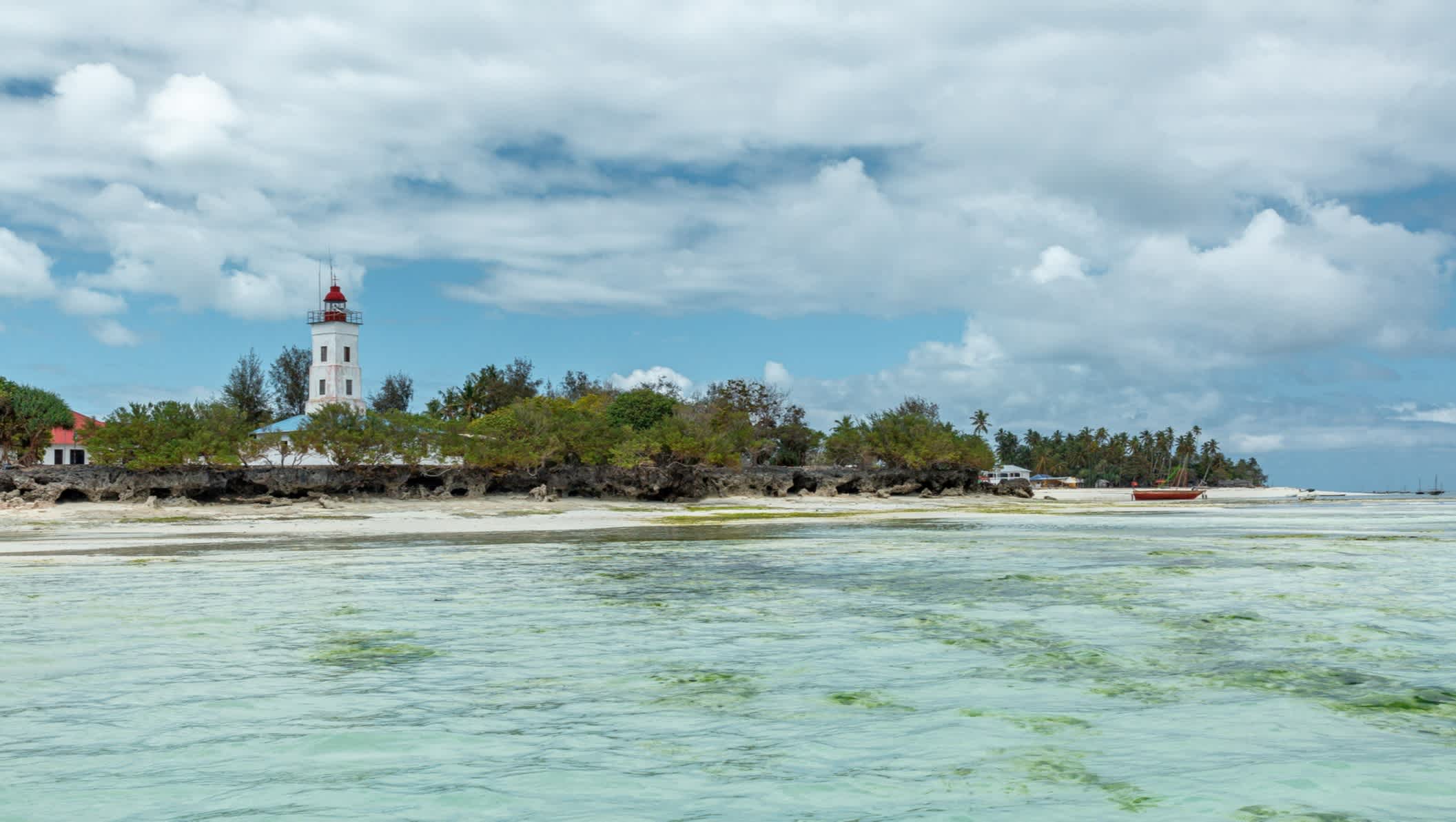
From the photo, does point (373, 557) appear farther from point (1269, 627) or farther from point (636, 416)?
point (636, 416)

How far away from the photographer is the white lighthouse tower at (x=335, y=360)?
89062mm

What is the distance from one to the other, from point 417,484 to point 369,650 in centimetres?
5022

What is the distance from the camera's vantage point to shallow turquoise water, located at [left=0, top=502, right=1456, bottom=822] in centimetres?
735

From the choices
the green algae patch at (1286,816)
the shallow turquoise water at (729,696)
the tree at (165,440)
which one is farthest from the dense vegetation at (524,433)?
the green algae patch at (1286,816)

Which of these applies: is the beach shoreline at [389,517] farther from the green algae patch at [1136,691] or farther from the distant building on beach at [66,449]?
the distant building on beach at [66,449]

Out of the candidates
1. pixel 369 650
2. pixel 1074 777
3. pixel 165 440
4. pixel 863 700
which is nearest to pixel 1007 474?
pixel 165 440

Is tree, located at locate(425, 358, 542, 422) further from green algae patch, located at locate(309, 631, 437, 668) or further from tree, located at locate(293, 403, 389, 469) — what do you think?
green algae patch, located at locate(309, 631, 437, 668)

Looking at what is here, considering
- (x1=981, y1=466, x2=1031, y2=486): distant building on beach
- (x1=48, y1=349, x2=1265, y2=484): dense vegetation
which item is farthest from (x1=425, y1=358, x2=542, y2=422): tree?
(x1=981, y1=466, x2=1031, y2=486): distant building on beach

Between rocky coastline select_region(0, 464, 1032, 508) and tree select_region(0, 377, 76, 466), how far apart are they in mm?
12387

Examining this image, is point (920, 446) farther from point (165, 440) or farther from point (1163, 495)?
point (165, 440)

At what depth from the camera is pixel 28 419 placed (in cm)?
6869

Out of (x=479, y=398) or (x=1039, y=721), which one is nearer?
(x=1039, y=721)

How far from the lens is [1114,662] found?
1195 cm

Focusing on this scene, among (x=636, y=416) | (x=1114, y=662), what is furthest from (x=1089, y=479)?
(x=1114, y=662)
